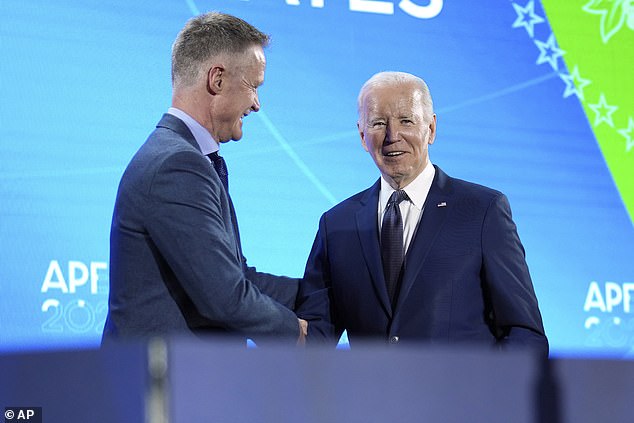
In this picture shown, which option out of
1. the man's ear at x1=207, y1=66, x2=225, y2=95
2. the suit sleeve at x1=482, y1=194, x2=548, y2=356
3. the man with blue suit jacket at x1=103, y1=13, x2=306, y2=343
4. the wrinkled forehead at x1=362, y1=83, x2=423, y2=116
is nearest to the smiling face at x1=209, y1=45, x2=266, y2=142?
the man's ear at x1=207, y1=66, x2=225, y2=95

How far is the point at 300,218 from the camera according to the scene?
3514 mm

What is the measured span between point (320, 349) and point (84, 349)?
18 centimetres

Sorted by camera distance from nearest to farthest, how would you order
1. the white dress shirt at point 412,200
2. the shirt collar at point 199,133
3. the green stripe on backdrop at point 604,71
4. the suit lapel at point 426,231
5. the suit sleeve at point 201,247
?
the suit sleeve at point 201,247, the shirt collar at point 199,133, the suit lapel at point 426,231, the white dress shirt at point 412,200, the green stripe on backdrop at point 604,71

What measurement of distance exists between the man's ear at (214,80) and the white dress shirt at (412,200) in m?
0.62

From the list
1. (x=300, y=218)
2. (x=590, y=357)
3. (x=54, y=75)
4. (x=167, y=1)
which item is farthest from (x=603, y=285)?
(x=590, y=357)

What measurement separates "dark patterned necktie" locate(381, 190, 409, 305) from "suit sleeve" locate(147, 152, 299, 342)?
51 cm

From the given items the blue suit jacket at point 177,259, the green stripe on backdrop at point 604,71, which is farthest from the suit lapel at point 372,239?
the green stripe on backdrop at point 604,71

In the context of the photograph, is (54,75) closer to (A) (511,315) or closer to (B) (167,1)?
(B) (167,1)

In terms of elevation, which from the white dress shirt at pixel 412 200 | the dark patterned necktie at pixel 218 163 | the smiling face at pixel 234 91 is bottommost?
the white dress shirt at pixel 412 200

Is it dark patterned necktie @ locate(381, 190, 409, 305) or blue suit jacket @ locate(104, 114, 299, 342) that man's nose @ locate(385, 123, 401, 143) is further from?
blue suit jacket @ locate(104, 114, 299, 342)

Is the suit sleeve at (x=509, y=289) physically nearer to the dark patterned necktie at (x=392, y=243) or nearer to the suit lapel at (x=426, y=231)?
the suit lapel at (x=426, y=231)

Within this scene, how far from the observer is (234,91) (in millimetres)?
2479

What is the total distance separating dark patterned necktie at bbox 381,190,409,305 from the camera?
260 cm

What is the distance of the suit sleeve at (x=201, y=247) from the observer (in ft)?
6.68
